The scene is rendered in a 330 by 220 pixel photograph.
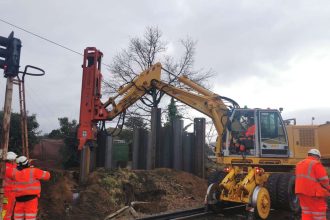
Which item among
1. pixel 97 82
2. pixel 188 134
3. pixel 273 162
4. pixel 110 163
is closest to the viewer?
pixel 273 162

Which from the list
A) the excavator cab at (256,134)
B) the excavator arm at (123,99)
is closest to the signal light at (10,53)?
the excavator arm at (123,99)

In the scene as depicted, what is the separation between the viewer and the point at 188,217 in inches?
420

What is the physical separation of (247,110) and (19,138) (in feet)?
39.2

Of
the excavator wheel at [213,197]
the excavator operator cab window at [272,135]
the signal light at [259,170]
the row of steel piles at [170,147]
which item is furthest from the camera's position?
the row of steel piles at [170,147]

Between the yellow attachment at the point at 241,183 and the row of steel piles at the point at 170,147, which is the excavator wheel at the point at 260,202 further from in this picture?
the row of steel piles at the point at 170,147

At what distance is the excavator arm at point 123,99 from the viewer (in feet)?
39.8

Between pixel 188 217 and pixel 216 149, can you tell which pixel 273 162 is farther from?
pixel 188 217

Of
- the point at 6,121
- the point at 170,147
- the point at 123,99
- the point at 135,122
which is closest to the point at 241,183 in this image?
the point at 123,99

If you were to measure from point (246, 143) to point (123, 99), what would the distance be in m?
4.50

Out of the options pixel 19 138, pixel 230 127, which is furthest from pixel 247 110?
pixel 19 138

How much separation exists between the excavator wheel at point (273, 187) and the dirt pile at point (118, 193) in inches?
129

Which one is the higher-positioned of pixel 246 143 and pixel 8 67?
pixel 8 67

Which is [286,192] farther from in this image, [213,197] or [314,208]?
[314,208]

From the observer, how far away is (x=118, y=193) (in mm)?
12781
